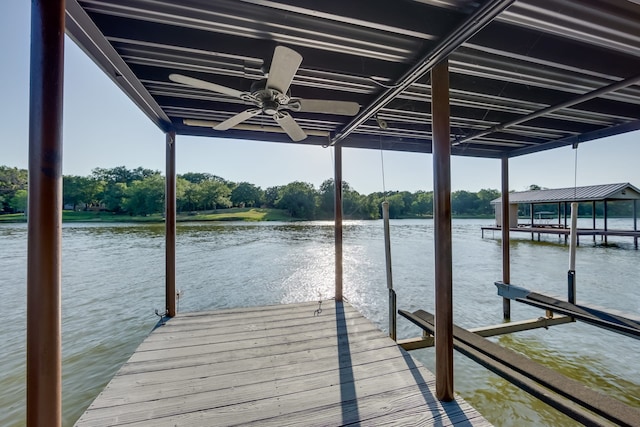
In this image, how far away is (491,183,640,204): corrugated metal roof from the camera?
1209 cm

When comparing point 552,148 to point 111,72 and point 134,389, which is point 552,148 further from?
point 134,389

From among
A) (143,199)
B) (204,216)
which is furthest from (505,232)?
(143,199)

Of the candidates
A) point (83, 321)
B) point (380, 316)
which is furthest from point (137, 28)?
point (83, 321)

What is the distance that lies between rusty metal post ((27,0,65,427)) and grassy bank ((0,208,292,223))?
93.4ft

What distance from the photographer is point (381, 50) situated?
1899 mm

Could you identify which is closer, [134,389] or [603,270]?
[134,389]

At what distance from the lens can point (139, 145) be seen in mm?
8391

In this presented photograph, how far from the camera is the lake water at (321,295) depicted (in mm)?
2967

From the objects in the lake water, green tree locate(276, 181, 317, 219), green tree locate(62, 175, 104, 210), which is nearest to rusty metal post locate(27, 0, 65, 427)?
the lake water

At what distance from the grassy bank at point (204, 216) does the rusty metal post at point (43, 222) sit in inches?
1121

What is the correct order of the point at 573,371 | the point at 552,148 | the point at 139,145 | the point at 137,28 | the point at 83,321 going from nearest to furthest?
Answer: the point at 137,28
the point at 573,371
the point at 552,148
the point at 83,321
the point at 139,145

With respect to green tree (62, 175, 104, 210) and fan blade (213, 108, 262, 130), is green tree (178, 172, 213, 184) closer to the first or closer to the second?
green tree (62, 175, 104, 210)

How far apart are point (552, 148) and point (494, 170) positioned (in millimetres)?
997

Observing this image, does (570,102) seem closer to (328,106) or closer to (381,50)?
(381,50)
